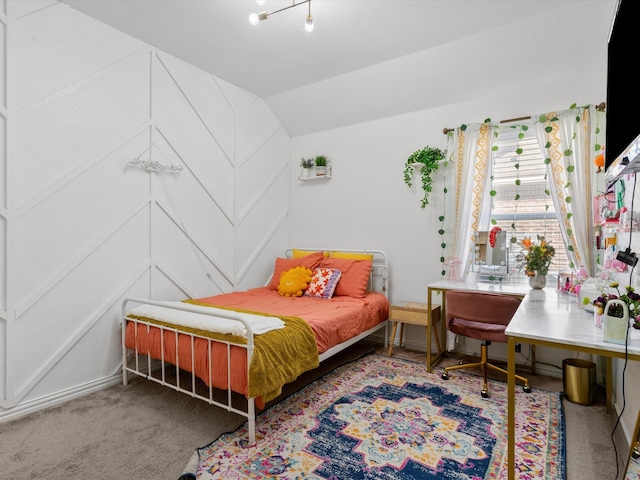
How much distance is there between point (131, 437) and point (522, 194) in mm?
3489

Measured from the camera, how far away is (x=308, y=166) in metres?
4.36

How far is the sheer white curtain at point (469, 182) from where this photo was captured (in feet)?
10.7

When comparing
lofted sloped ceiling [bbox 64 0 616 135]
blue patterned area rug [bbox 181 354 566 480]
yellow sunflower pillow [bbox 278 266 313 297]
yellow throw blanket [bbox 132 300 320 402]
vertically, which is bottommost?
blue patterned area rug [bbox 181 354 566 480]

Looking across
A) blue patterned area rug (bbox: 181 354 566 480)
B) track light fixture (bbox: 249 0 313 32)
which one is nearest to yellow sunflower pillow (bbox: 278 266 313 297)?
blue patterned area rug (bbox: 181 354 566 480)

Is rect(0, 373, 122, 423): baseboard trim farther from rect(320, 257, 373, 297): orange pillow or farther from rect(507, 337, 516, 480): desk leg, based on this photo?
rect(507, 337, 516, 480): desk leg

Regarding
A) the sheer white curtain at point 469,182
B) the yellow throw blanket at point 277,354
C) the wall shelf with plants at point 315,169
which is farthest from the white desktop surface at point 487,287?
the wall shelf with plants at point 315,169

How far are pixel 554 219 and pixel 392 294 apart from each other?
5.47 feet

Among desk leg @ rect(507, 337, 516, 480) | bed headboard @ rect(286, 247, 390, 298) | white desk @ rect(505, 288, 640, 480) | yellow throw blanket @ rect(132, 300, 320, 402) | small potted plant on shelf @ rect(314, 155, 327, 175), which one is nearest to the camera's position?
white desk @ rect(505, 288, 640, 480)

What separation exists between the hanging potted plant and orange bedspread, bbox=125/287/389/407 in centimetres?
122

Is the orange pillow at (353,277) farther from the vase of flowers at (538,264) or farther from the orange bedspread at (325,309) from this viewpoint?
the vase of flowers at (538,264)

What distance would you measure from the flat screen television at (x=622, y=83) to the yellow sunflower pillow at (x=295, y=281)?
2.55 m

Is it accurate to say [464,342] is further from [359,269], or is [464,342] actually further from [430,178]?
[430,178]

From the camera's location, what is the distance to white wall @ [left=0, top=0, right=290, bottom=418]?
7.51 feet

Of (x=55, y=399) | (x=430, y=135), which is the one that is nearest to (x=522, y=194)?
(x=430, y=135)
